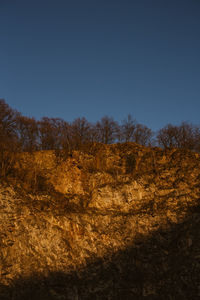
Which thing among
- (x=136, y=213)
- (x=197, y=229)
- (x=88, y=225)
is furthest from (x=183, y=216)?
(x=88, y=225)

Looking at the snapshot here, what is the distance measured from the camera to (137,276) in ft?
48.6

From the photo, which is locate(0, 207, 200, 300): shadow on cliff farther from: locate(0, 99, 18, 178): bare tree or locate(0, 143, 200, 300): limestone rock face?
locate(0, 99, 18, 178): bare tree

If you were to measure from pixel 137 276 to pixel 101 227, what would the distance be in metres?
3.95

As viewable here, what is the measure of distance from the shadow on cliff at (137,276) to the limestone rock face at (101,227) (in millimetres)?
Answer: 53

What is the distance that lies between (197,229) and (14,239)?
11.4 m

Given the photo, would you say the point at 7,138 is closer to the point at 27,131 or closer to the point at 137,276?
the point at 27,131

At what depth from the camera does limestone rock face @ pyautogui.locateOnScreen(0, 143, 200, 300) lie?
46.7 feet

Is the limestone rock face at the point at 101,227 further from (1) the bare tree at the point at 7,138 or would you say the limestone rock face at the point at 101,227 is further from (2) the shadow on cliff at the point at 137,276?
(1) the bare tree at the point at 7,138

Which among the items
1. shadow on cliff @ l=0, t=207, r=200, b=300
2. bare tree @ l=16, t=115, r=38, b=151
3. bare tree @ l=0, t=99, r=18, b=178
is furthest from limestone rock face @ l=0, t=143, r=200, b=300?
bare tree @ l=16, t=115, r=38, b=151

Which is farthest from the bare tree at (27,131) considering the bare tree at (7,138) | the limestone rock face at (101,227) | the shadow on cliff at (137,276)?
the shadow on cliff at (137,276)

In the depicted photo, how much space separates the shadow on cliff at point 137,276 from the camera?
542 inches

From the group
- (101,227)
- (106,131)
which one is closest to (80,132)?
(106,131)

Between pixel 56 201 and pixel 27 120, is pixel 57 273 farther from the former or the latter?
pixel 27 120

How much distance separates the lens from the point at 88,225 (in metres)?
17.4
